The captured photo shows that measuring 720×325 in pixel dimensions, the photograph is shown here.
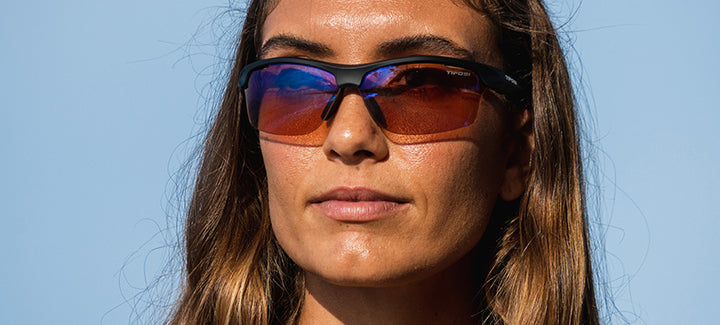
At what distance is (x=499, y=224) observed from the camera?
4312mm

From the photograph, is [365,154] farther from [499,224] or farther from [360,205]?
[499,224]

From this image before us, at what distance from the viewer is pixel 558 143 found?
13.7ft

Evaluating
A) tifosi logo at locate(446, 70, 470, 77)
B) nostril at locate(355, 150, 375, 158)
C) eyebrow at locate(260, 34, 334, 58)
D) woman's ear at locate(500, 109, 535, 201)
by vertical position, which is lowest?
nostril at locate(355, 150, 375, 158)

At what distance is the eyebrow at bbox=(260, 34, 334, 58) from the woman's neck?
0.88 meters

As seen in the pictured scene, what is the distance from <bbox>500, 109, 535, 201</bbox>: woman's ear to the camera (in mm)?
4105

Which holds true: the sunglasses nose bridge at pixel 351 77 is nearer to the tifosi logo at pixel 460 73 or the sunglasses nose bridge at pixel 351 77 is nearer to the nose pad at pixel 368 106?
the nose pad at pixel 368 106

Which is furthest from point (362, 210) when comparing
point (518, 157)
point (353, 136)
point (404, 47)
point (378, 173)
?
point (518, 157)

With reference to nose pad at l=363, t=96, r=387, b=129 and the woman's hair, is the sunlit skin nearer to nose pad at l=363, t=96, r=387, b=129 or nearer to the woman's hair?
nose pad at l=363, t=96, r=387, b=129

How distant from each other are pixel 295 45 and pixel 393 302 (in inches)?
40.7

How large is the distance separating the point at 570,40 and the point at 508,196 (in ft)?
2.92

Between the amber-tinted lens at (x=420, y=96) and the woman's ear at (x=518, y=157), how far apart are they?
0.42 metres

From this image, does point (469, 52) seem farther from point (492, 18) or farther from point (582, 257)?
point (582, 257)

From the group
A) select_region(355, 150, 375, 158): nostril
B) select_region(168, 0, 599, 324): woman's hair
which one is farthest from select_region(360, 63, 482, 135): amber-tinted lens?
select_region(168, 0, 599, 324): woman's hair

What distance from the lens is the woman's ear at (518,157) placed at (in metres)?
4.11
